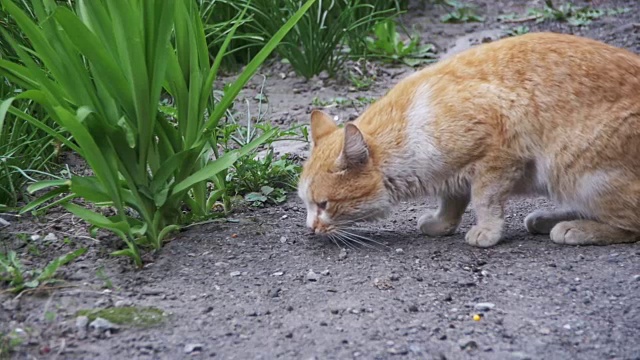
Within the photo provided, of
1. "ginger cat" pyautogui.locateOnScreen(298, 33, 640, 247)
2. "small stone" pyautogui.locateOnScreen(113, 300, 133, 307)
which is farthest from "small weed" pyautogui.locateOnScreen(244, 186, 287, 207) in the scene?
"small stone" pyautogui.locateOnScreen(113, 300, 133, 307)

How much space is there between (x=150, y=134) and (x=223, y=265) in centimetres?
66

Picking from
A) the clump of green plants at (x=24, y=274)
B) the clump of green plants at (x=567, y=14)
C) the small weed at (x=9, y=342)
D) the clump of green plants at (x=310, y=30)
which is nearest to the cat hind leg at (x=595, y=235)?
the clump of green plants at (x=24, y=274)

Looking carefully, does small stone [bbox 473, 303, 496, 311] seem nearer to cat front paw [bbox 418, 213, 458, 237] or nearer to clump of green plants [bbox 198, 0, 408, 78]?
cat front paw [bbox 418, 213, 458, 237]

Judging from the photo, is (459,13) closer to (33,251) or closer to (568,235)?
(568,235)

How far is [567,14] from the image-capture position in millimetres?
7941

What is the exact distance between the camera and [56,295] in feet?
12.0

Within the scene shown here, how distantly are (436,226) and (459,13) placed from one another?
4.14 metres

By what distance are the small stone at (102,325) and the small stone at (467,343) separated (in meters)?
1.26

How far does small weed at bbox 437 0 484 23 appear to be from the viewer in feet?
26.8

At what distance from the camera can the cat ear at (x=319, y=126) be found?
15.2 ft

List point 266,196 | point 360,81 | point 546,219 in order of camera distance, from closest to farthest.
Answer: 1. point 546,219
2. point 266,196
3. point 360,81

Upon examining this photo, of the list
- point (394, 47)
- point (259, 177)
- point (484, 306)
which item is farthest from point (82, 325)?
point (394, 47)

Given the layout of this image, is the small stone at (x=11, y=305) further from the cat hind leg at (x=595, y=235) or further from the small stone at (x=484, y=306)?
the cat hind leg at (x=595, y=235)

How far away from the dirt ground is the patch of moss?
4cm
